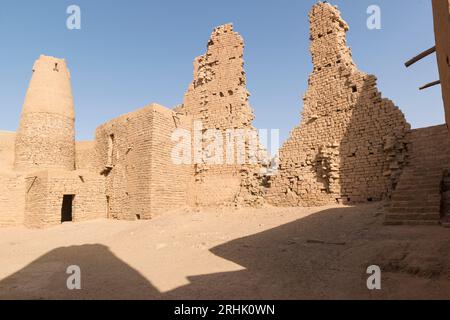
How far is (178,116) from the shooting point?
49.2ft

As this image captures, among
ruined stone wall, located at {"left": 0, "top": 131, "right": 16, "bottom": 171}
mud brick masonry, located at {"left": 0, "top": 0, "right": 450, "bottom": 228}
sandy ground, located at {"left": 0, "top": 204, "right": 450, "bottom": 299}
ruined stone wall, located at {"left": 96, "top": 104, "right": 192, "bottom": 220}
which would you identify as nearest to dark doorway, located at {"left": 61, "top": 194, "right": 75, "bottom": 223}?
mud brick masonry, located at {"left": 0, "top": 0, "right": 450, "bottom": 228}

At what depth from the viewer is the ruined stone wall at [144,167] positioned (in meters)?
13.2

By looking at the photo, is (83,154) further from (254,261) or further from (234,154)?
(254,261)

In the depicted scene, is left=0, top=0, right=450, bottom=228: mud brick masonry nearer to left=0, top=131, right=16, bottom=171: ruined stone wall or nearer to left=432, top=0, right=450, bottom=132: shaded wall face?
left=0, top=131, right=16, bottom=171: ruined stone wall

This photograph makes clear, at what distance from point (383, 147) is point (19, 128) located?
1956 cm

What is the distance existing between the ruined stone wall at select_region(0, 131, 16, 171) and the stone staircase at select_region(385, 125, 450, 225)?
Answer: 1994 cm

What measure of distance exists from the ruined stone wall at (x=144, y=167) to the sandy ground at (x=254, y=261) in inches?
135

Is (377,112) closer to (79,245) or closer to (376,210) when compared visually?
(376,210)

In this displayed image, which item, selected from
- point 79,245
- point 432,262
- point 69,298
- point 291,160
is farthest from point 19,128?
point 432,262

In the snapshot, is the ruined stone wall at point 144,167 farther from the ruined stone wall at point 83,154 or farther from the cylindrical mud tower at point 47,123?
the cylindrical mud tower at point 47,123

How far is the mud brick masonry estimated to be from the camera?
9891mm

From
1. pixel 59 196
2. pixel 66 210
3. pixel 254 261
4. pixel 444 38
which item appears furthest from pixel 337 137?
pixel 66 210

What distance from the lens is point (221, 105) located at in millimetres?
14945

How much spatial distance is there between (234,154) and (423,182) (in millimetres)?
7825
